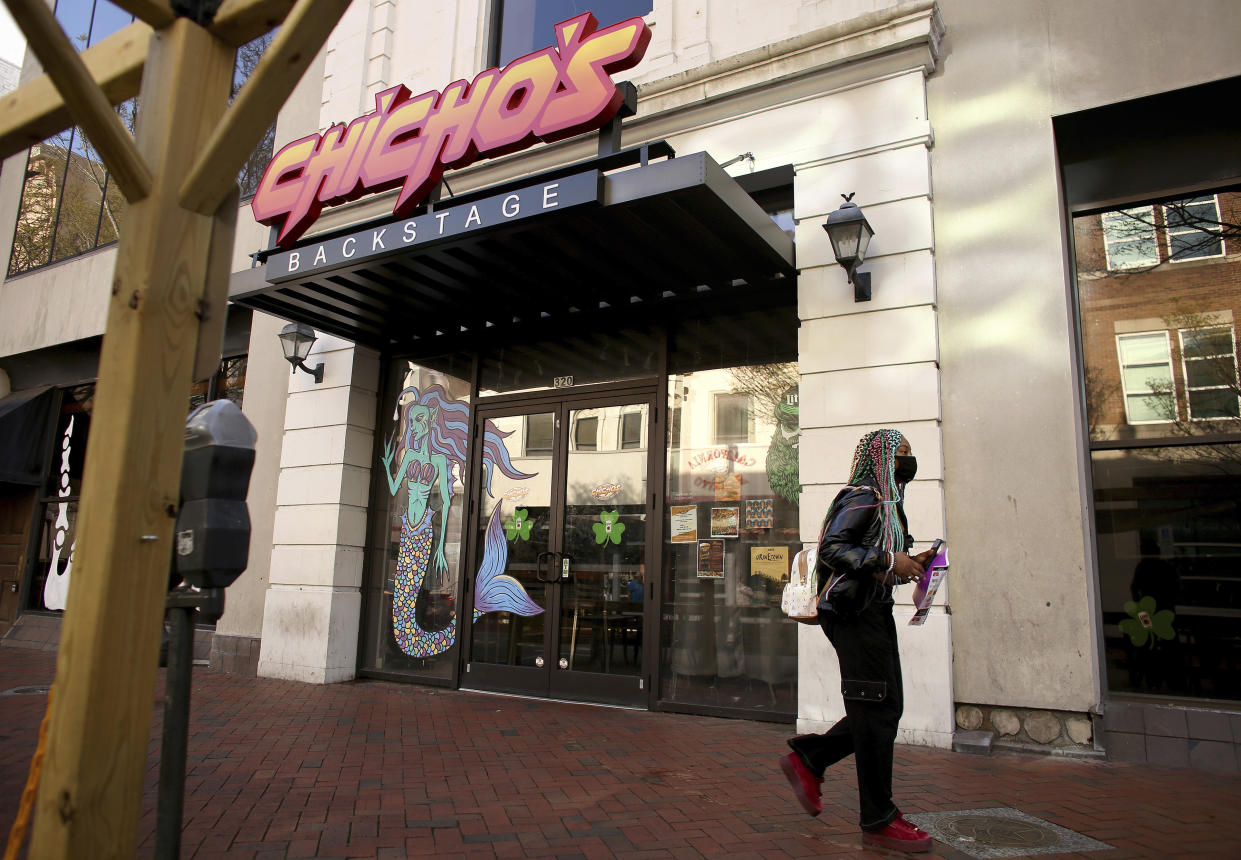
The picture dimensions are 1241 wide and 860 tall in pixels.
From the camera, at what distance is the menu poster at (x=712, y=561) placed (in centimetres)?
704

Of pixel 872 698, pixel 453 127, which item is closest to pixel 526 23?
pixel 453 127

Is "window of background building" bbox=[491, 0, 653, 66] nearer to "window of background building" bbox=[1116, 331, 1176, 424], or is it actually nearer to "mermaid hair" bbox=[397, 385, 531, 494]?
"mermaid hair" bbox=[397, 385, 531, 494]

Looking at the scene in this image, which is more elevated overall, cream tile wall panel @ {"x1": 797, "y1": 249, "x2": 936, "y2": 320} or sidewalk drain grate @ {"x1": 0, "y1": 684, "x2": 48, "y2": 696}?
cream tile wall panel @ {"x1": 797, "y1": 249, "x2": 936, "y2": 320}

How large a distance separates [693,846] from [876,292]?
4292 millimetres

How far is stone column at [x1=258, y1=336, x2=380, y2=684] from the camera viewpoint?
8.73 metres

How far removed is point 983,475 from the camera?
19.2ft

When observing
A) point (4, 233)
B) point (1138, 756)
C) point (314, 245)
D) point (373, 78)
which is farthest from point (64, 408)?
point (1138, 756)

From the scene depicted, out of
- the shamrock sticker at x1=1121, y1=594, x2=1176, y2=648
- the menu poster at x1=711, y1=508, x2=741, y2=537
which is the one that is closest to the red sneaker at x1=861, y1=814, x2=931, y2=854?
the shamrock sticker at x1=1121, y1=594, x2=1176, y2=648

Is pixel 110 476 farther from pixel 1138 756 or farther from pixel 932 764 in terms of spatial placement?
pixel 1138 756

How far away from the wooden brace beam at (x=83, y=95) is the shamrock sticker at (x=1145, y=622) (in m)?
6.25

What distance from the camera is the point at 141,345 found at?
227 centimetres

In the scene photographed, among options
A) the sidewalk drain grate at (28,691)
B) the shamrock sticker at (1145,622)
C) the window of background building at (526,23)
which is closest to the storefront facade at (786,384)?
the shamrock sticker at (1145,622)

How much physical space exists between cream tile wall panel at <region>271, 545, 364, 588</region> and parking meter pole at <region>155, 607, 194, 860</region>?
6.71m

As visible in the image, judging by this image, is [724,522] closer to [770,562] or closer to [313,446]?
[770,562]
